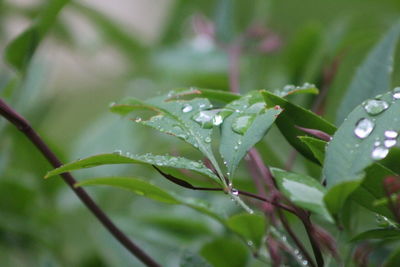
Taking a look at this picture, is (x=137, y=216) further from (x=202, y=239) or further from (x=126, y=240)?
(x=126, y=240)

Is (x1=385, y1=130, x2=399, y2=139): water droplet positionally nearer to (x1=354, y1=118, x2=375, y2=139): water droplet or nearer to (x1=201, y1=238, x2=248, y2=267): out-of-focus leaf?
(x1=354, y1=118, x2=375, y2=139): water droplet

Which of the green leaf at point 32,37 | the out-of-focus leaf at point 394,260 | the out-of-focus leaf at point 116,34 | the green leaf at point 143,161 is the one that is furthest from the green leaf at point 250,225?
the out-of-focus leaf at point 116,34

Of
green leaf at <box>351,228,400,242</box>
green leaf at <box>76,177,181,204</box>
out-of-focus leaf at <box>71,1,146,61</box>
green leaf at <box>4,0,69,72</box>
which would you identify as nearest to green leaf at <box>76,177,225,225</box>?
green leaf at <box>76,177,181,204</box>

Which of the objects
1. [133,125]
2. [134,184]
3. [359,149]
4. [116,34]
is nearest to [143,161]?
[134,184]

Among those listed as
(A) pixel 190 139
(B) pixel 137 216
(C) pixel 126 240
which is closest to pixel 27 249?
(B) pixel 137 216

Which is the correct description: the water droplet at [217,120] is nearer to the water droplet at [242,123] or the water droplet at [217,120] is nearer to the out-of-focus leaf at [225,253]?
the water droplet at [242,123]
